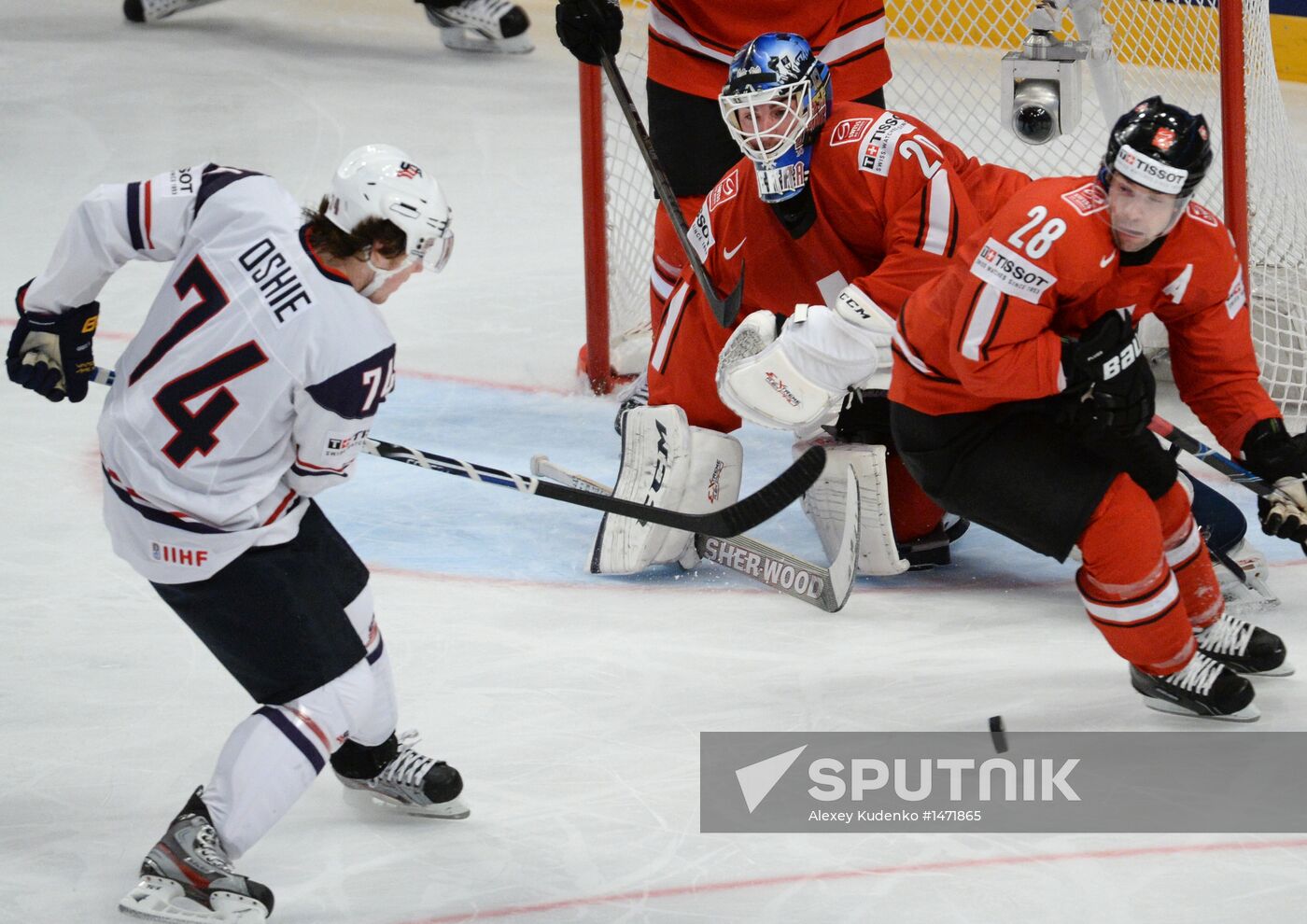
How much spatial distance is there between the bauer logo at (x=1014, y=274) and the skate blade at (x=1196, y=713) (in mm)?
728

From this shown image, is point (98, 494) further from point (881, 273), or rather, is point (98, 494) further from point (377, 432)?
point (881, 273)

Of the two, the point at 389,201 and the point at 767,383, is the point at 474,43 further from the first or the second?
the point at 389,201

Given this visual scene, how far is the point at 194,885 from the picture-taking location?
89.9 inches

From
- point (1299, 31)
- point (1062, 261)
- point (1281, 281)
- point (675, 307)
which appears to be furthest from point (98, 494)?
point (1299, 31)

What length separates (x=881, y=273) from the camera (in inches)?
125

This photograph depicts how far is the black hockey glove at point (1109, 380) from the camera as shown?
8.38ft

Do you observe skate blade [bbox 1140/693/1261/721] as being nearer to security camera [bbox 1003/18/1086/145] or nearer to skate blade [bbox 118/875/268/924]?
skate blade [bbox 118/875/268/924]

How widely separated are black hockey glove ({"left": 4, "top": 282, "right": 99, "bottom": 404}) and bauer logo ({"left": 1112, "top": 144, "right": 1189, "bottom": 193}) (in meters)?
1.44

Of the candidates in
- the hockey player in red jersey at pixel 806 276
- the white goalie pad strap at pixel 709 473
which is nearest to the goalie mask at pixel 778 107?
the hockey player in red jersey at pixel 806 276

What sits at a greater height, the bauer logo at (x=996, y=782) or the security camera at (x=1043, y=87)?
the security camera at (x=1043, y=87)

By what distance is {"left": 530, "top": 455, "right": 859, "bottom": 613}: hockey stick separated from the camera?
11.0ft

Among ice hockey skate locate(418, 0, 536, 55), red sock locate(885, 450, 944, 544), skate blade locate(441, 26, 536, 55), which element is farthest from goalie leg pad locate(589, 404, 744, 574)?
skate blade locate(441, 26, 536, 55)

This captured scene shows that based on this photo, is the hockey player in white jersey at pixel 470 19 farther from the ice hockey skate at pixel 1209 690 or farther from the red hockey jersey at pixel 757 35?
the ice hockey skate at pixel 1209 690

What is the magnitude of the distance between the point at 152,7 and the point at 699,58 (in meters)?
4.23
